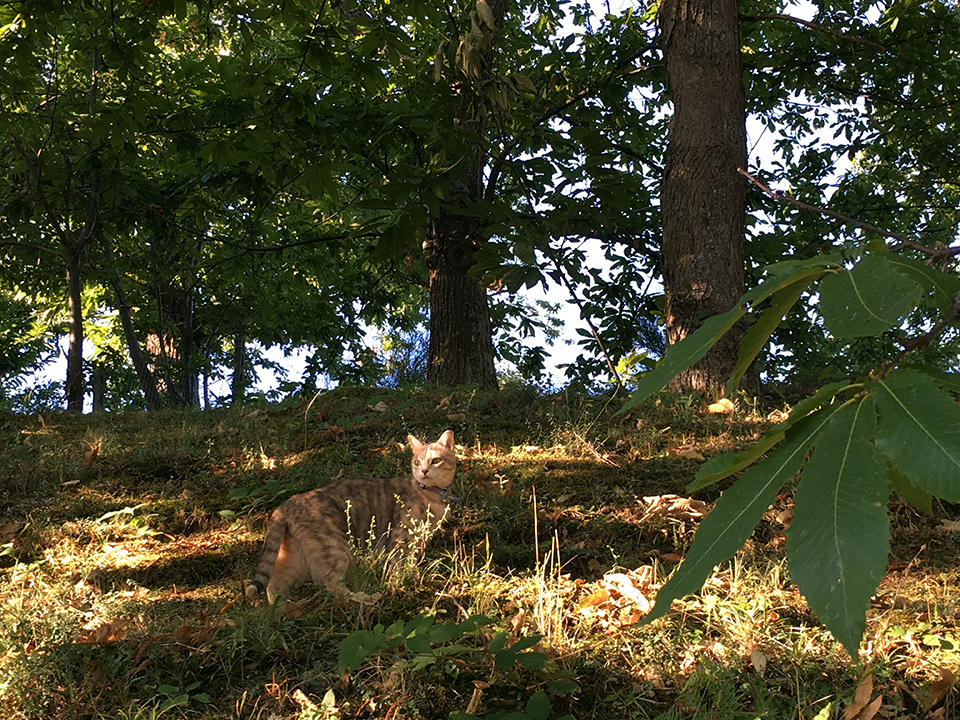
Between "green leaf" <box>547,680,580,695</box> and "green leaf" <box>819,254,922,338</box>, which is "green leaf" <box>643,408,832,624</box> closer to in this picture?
"green leaf" <box>819,254,922,338</box>

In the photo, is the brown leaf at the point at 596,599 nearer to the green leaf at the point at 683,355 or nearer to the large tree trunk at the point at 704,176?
the green leaf at the point at 683,355

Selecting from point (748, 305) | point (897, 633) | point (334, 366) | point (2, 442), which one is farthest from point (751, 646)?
point (334, 366)

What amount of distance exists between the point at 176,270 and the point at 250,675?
1026 centimetres

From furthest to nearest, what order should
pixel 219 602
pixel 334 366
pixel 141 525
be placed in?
pixel 334 366
pixel 141 525
pixel 219 602

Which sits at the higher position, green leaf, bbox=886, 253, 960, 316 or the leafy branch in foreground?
green leaf, bbox=886, 253, 960, 316

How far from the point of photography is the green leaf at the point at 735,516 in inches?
40.1

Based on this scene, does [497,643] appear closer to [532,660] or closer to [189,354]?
[532,660]

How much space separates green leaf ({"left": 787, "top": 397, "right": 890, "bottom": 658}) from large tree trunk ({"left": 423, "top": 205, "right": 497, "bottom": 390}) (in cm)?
843

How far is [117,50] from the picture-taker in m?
6.79

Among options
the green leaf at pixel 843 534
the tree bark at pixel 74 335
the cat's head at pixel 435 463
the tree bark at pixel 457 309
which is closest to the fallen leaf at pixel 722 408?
the cat's head at pixel 435 463

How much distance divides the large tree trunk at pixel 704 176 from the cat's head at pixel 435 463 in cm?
297

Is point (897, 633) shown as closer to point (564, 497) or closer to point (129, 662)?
point (564, 497)

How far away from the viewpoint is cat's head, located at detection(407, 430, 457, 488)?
207 inches

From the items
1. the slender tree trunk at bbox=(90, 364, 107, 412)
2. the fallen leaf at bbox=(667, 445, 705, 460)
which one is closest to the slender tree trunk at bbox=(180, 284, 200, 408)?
the slender tree trunk at bbox=(90, 364, 107, 412)
